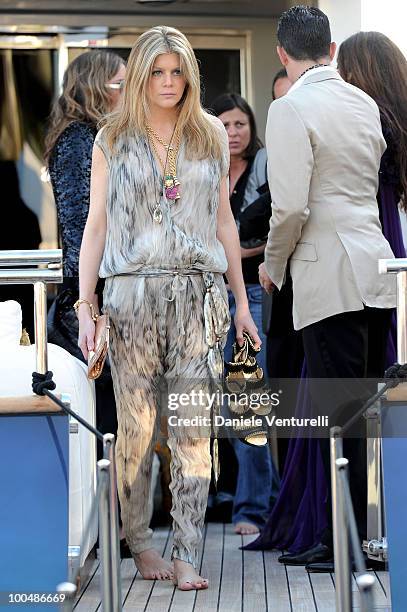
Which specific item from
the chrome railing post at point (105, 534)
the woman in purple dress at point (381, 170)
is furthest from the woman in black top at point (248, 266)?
the chrome railing post at point (105, 534)

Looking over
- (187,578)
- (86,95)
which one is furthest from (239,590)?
(86,95)

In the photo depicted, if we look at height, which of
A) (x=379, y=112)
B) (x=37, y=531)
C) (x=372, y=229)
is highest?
(x=379, y=112)

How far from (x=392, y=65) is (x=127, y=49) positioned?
2.44 m

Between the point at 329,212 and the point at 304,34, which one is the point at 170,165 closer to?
the point at 329,212

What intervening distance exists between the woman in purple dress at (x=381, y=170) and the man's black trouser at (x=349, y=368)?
29 cm

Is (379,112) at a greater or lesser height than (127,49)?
lesser

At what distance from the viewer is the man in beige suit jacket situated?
4.44 m

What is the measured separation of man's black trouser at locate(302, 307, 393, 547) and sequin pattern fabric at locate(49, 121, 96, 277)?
103cm

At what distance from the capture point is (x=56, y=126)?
516cm

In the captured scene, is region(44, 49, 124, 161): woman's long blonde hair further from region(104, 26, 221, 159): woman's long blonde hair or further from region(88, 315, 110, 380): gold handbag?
region(88, 315, 110, 380): gold handbag

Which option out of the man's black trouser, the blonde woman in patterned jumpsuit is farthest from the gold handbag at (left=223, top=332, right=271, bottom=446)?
the man's black trouser

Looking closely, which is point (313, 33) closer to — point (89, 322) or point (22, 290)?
point (89, 322)

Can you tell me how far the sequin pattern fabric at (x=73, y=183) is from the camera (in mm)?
5031

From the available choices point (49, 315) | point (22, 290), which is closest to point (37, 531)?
point (49, 315)
